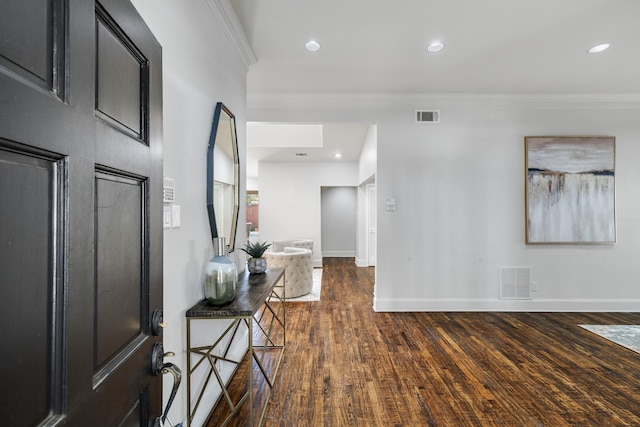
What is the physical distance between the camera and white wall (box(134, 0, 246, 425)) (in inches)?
59.9

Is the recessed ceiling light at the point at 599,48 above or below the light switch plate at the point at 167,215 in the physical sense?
above

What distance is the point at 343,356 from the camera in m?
2.78

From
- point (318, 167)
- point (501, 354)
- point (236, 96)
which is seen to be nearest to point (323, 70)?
point (236, 96)

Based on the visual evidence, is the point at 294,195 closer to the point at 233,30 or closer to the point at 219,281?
the point at 233,30

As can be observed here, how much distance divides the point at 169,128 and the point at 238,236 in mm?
1346

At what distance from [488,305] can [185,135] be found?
403 centimetres

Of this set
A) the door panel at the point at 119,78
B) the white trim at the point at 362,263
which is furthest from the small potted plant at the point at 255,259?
the white trim at the point at 362,263

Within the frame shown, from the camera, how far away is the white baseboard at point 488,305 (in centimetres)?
398

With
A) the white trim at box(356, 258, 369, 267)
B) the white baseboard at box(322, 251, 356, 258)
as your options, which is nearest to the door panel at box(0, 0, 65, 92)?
the white trim at box(356, 258, 369, 267)

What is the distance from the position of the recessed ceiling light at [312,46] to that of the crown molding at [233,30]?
0.52 meters

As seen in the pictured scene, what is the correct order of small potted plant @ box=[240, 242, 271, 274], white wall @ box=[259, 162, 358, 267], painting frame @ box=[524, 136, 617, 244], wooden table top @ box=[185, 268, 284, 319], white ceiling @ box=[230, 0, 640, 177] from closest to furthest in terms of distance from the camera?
wooden table top @ box=[185, 268, 284, 319]
white ceiling @ box=[230, 0, 640, 177]
small potted plant @ box=[240, 242, 271, 274]
painting frame @ box=[524, 136, 617, 244]
white wall @ box=[259, 162, 358, 267]

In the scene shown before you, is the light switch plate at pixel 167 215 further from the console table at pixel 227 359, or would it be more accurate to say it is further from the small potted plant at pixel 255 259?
the small potted plant at pixel 255 259

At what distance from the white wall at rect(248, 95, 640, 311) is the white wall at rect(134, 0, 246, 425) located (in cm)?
205

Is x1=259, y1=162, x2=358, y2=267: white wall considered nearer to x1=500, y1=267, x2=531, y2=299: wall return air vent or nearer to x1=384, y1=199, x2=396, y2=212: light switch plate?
x1=384, y1=199, x2=396, y2=212: light switch plate
